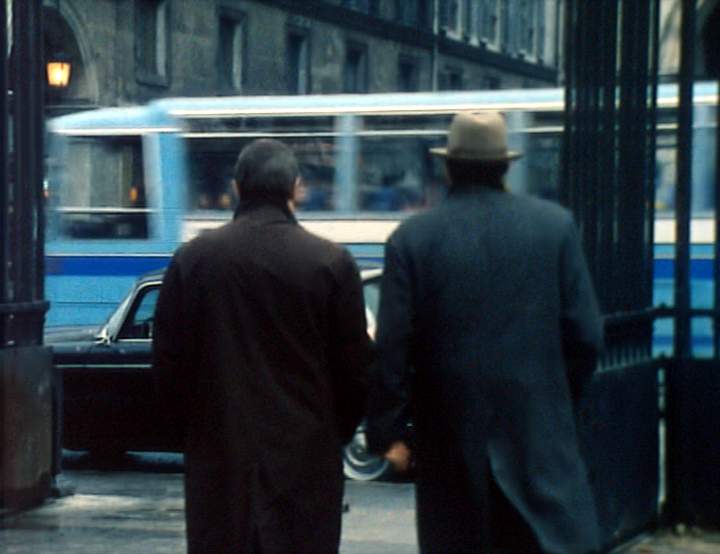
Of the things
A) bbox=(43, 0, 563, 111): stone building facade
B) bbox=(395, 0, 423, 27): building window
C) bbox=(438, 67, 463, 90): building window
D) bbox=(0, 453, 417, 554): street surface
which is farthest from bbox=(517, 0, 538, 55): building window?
bbox=(0, 453, 417, 554): street surface

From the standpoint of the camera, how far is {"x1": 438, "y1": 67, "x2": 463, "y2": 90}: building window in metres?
45.9

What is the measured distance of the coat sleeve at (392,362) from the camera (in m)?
5.13

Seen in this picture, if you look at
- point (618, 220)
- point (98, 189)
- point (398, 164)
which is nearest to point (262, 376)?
point (618, 220)

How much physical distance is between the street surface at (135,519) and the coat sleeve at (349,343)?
3.69m

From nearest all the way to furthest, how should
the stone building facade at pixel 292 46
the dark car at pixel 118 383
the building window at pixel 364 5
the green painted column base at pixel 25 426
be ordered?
1. the green painted column base at pixel 25 426
2. the dark car at pixel 118 383
3. the stone building facade at pixel 292 46
4. the building window at pixel 364 5

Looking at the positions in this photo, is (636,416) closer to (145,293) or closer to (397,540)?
(397,540)

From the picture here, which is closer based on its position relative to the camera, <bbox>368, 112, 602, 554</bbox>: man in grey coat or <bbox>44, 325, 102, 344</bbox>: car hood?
<bbox>368, 112, 602, 554</bbox>: man in grey coat

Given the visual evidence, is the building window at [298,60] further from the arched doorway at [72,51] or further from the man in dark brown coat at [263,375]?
the man in dark brown coat at [263,375]

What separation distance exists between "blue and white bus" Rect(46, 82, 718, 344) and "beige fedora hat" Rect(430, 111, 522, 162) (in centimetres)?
1382

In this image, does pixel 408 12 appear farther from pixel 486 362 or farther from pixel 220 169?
pixel 486 362

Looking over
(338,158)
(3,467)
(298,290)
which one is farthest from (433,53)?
(298,290)

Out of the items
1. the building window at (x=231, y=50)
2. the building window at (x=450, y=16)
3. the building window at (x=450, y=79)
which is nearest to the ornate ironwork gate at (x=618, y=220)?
the building window at (x=231, y=50)

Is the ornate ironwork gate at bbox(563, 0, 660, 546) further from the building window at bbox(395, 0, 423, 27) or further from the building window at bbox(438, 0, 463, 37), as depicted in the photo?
the building window at bbox(438, 0, 463, 37)

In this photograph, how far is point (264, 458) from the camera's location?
17.5ft
